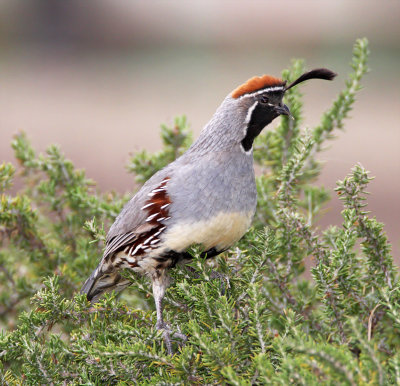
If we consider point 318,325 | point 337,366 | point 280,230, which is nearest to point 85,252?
point 280,230

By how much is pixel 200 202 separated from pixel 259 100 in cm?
49

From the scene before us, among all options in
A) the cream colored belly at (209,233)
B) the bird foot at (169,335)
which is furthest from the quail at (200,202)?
the bird foot at (169,335)

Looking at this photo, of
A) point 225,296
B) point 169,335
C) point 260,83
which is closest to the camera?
point 225,296

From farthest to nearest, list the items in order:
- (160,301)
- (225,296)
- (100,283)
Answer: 1. (100,283)
2. (160,301)
3. (225,296)

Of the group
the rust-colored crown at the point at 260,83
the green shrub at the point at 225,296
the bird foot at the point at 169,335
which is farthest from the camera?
the rust-colored crown at the point at 260,83

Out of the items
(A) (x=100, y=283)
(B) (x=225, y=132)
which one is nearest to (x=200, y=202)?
(B) (x=225, y=132)

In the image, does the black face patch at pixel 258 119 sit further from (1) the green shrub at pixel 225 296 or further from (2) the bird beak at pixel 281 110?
(1) the green shrub at pixel 225 296

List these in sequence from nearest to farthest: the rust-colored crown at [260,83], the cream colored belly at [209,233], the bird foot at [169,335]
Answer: the bird foot at [169,335] → the cream colored belly at [209,233] → the rust-colored crown at [260,83]

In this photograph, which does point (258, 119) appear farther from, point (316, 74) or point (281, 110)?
point (316, 74)

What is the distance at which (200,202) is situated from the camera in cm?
209

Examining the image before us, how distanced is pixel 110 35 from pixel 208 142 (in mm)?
9511

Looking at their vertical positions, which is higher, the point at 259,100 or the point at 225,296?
the point at 259,100

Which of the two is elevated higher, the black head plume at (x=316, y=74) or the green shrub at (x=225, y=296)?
the black head plume at (x=316, y=74)

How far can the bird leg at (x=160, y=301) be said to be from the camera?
174 centimetres
